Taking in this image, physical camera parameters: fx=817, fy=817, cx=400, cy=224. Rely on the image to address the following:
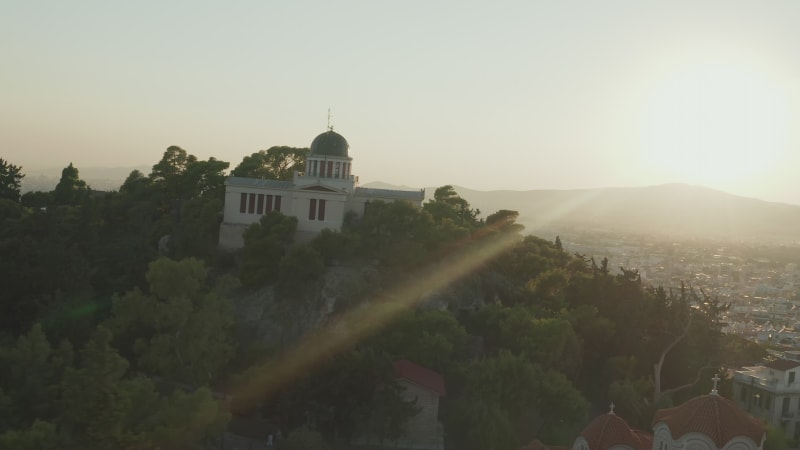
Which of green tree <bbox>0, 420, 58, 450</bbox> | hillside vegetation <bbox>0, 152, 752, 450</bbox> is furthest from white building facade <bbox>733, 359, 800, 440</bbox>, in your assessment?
green tree <bbox>0, 420, 58, 450</bbox>

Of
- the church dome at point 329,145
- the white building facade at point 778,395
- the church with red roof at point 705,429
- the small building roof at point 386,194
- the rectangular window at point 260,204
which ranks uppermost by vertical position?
the church dome at point 329,145

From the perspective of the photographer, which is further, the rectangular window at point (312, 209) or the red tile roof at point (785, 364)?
the rectangular window at point (312, 209)

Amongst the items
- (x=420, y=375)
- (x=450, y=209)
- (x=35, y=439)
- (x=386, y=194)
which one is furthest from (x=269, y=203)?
(x=35, y=439)

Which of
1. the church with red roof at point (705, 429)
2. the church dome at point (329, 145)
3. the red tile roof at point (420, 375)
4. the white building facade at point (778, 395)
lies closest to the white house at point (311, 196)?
the church dome at point (329, 145)

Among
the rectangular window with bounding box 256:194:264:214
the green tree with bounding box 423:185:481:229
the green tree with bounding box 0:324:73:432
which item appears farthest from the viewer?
the green tree with bounding box 423:185:481:229

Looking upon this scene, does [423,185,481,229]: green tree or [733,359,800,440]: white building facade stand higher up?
[423,185,481,229]: green tree

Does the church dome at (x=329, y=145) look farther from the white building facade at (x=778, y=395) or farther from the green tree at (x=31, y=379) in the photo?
the white building facade at (x=778, y=395)

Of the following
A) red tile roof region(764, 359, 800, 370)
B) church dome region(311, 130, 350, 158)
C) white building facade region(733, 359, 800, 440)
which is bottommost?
white building facade region(733, 359, 800, 440)

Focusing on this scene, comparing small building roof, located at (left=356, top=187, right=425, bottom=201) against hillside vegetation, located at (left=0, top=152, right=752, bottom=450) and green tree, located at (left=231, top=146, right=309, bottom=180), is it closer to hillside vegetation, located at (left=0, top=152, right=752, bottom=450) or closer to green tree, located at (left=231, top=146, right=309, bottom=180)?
hillside vegetation, located at (left=0, top=152, right=752, bottom=450)
